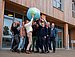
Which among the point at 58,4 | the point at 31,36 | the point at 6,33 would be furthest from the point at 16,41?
the point at 58,4

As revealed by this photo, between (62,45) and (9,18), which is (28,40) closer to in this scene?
(9,18)

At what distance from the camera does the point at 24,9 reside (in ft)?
55.2

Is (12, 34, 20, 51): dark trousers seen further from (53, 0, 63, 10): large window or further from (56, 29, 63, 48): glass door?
(56, 29, 63, 48): glass door

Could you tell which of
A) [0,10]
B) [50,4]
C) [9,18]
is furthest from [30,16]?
[50,4]

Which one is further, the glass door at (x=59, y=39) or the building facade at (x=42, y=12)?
the glass door at (x=59, y=39)

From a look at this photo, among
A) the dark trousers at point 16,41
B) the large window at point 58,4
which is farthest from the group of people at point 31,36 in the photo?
the large window at point 58,4

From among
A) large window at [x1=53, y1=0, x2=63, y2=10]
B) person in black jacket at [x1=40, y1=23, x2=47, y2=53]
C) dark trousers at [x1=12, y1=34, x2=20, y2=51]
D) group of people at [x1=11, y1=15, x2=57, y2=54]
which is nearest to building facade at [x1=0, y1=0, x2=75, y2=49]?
large window at [x1=53, y1=0, x2=63, y2=10]

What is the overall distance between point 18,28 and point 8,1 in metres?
3.57

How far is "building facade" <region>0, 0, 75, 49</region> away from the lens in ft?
49.0

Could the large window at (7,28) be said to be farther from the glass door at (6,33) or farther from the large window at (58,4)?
the large window at (58,4)

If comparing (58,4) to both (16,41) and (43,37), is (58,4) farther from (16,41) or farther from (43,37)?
(16,41)

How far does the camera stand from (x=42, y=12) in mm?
18094

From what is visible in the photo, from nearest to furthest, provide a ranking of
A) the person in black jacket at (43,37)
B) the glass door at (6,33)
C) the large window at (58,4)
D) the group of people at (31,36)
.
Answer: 1. the group of people at (31,36)
2. the person in black jacket at (43,37)
3. the glass door at (6,33)
4. the large window at (58,4)

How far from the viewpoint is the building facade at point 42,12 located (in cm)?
1493
